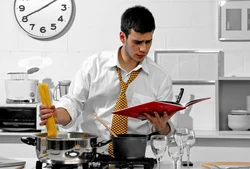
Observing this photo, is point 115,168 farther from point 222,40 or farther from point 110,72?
point 222,40

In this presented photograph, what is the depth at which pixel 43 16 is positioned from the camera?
4250 millimetres

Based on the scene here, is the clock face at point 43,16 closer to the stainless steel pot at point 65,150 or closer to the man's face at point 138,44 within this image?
the man's face at point 138,44

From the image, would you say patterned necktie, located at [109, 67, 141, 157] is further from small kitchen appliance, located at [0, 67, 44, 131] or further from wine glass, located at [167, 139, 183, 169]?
small kitchen appliance, located at [0, 67, 44, 131]

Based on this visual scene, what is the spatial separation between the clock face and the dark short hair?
1.59 metres

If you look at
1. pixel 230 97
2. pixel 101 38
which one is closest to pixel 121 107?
pixel 101 38

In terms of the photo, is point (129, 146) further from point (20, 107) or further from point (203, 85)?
point (203, 85)

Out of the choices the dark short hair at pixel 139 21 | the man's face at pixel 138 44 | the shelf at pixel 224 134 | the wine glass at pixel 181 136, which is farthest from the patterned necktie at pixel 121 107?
the shelf at pixel 224 134

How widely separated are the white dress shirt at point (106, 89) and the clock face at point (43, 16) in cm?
144

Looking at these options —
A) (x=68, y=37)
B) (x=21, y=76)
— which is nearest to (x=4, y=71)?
(x=21, y=76)

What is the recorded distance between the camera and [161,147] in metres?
1.97

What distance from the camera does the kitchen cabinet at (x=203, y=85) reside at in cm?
414

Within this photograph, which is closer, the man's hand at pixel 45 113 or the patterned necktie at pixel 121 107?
the man's hand at pixel 45 113

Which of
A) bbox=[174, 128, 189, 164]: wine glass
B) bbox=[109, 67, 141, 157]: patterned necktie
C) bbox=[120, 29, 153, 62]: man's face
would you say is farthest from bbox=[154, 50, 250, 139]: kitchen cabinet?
bbox=[174, 128, 189, 164]: wine glass

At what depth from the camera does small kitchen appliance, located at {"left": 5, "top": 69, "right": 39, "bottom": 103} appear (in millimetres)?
3982
